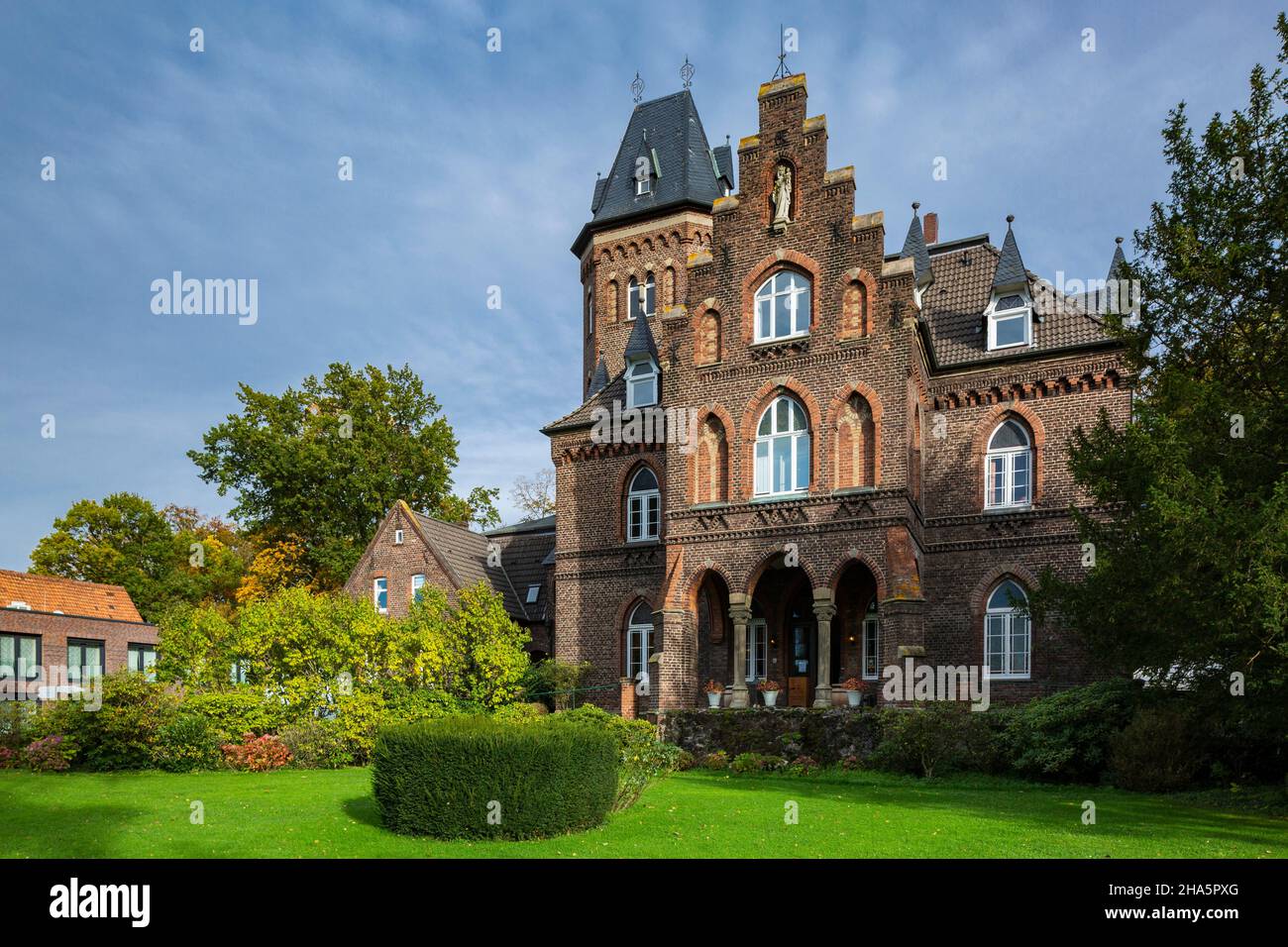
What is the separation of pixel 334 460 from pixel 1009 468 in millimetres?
27893

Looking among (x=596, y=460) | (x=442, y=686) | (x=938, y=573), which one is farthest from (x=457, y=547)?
(x=938, y=573)

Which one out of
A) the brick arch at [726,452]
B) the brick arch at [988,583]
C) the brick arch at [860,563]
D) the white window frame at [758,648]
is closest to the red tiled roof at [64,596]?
the brick arch at [726,452]

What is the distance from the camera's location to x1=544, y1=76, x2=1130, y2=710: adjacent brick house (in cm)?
2273

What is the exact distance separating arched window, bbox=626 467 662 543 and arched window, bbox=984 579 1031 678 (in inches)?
378

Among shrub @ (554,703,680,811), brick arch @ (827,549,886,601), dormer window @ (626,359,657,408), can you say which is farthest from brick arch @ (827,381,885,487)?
shrub @ (554,703,680,811)

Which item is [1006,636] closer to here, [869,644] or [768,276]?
[869,644]

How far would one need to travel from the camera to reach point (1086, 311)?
82.6 ft

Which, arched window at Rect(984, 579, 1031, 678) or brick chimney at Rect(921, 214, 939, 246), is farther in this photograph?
brick chimney at Rect(921, 214, 939, 246)

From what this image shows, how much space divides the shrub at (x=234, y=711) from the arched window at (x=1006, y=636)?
17374 millimetres

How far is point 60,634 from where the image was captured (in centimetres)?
3662

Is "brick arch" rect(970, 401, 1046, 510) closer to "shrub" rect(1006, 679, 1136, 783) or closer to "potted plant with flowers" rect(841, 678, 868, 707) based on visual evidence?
"potted plant with flowers" rect(841, 678, 868, 707)

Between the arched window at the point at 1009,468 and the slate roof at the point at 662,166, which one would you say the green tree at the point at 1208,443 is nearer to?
the arched window at the point at 1009,468

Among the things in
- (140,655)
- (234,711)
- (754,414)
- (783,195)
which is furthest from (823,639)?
(140,655)
